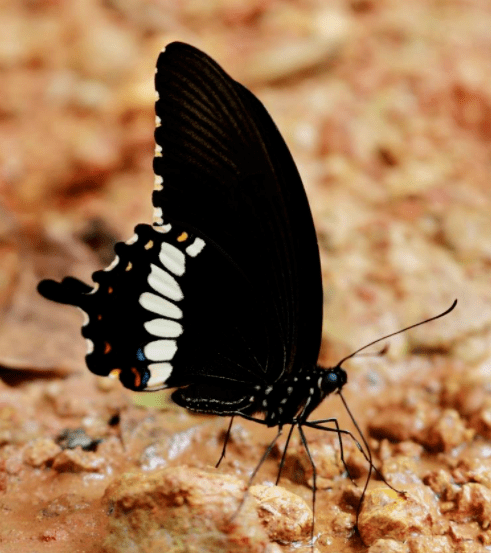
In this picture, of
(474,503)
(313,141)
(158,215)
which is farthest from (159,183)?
(313,141)

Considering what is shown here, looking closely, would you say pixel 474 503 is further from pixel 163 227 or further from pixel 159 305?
pixel 163 227

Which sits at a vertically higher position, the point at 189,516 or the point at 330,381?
the point at 330,381

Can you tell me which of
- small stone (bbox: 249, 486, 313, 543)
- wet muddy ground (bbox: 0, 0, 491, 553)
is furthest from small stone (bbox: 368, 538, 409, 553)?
small stone (bbox: 249, 486, 313, 543)

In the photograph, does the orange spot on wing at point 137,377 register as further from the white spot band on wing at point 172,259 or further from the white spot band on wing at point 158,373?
the white spot band on wing at point 172,259

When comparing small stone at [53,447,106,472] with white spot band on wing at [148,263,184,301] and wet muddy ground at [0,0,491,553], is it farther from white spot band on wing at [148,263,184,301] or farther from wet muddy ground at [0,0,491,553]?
white spot band on wing at [148,263,184,301]

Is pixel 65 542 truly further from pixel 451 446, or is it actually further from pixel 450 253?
pixel 450 253

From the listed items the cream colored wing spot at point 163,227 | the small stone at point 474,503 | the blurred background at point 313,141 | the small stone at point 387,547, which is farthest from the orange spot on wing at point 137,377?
the small stone at point 474,503
